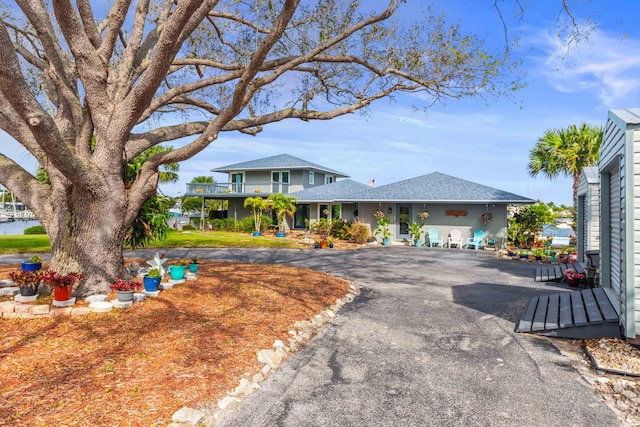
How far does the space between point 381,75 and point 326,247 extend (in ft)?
39.9

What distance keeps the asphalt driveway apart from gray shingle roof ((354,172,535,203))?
13.3 meters

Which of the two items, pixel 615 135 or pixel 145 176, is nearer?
pixel 615 135

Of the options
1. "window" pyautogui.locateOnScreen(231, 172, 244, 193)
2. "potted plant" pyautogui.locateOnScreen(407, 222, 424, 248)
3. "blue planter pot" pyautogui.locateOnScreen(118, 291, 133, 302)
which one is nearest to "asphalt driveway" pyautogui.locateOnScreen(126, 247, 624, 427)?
"blue planter pot" pyautogui.locateOnScreen(118, 291, 133, 302)

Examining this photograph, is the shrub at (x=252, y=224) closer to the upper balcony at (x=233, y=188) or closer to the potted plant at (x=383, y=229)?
the upper balcony at (x=233, y=188)

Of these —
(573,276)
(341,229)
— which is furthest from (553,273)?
(341,229)

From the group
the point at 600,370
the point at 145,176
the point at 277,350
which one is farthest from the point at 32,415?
A: the point at 600,370

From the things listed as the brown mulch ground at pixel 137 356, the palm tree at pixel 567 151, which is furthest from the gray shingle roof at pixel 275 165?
the brown mulch ground at pixel 137 356

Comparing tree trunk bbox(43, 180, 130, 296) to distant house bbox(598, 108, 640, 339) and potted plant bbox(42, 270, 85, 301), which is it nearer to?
potted plant bbox(42, 270, 85, 301)

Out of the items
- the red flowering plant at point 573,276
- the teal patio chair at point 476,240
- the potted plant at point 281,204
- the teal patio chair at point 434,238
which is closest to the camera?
the red flowering plant at point 573,276

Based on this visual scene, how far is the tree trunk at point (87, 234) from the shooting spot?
22.9ft

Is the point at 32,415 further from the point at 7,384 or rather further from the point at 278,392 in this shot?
the point at 278,392

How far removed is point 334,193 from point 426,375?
903 inches

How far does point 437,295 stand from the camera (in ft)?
29.9

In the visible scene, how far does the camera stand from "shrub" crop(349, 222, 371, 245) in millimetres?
22938
